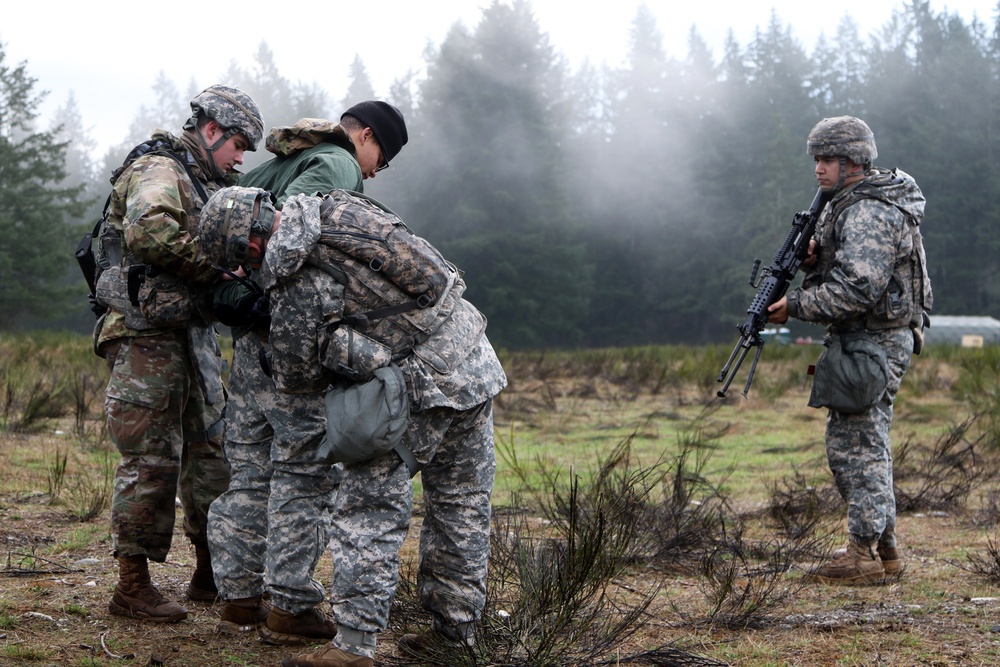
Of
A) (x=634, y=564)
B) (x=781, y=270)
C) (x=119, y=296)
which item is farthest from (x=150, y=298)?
(x=781, y=270)

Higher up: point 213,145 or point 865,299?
point 213,145

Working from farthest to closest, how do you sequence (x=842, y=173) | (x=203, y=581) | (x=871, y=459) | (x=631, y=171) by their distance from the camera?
1. (x=631, y=171)
2. (x=842, y=173)
3. (x=871, y=459)
4. (x=203, y=581)

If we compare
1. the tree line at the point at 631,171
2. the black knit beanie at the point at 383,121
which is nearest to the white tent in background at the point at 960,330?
the tree line at the point at 631,171

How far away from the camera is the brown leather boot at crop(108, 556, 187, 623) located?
3152mm

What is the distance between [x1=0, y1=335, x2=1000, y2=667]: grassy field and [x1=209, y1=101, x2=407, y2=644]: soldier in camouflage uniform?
0.46ft

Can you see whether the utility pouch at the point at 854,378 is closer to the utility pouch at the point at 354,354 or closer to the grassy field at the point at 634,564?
the grassy field at the point at 634,564

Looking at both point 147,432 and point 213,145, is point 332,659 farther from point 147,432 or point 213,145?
point 213,145

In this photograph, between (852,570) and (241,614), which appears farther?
(852,570)

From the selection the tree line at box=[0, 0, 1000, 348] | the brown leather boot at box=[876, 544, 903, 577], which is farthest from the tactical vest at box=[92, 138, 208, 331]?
the tree line at box=[0, 0, 1000, 348]

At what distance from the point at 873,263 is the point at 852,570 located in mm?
1189

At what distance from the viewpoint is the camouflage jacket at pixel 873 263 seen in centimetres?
401

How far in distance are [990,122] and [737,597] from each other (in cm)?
3881

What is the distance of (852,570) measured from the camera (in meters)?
4.00

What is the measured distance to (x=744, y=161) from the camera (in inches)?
1537
